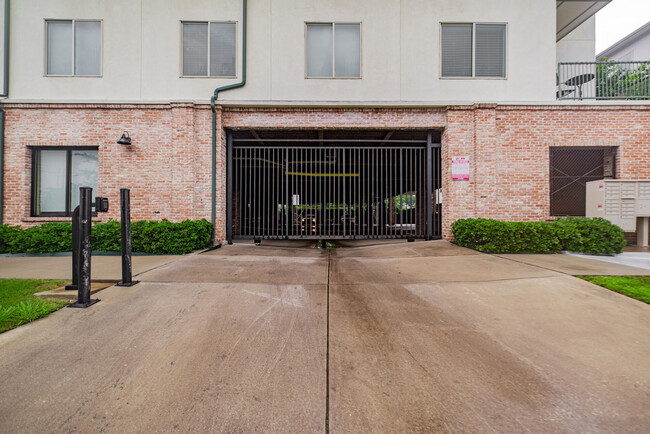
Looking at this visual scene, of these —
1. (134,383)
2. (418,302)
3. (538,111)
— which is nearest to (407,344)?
(418,302)

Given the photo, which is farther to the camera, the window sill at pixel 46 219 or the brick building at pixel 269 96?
the brick building at pixel 269 96

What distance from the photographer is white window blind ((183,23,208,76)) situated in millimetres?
7902

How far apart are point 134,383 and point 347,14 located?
946 centimetres

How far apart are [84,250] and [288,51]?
7217 mm

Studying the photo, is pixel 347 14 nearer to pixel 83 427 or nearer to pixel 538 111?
pixel 538 111

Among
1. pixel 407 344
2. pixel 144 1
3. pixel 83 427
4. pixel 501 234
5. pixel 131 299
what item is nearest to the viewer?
pixel 83 427

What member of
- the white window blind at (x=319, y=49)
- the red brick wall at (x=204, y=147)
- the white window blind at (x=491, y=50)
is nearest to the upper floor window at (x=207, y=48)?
the red brick wall at (x=204, y=147)

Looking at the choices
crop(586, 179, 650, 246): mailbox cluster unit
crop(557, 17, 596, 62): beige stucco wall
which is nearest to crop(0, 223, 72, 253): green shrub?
crop(586, 179, 650, 246): mailbox cluster unit

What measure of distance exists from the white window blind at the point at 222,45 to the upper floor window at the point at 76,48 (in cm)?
318

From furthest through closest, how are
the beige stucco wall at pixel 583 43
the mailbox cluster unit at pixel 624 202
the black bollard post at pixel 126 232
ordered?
the beige stucco wall at pixel 583 43
the mailbox cluster unit at pixel 624 202
the black bollard post at pixel 126 232

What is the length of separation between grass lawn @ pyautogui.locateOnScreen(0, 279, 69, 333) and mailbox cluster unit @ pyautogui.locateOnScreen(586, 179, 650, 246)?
1103 cm

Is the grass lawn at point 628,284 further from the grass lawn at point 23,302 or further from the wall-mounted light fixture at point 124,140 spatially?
the wall-mounted light fixture at point 124,140

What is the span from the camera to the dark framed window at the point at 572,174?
834cm

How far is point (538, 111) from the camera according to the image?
780 cm
